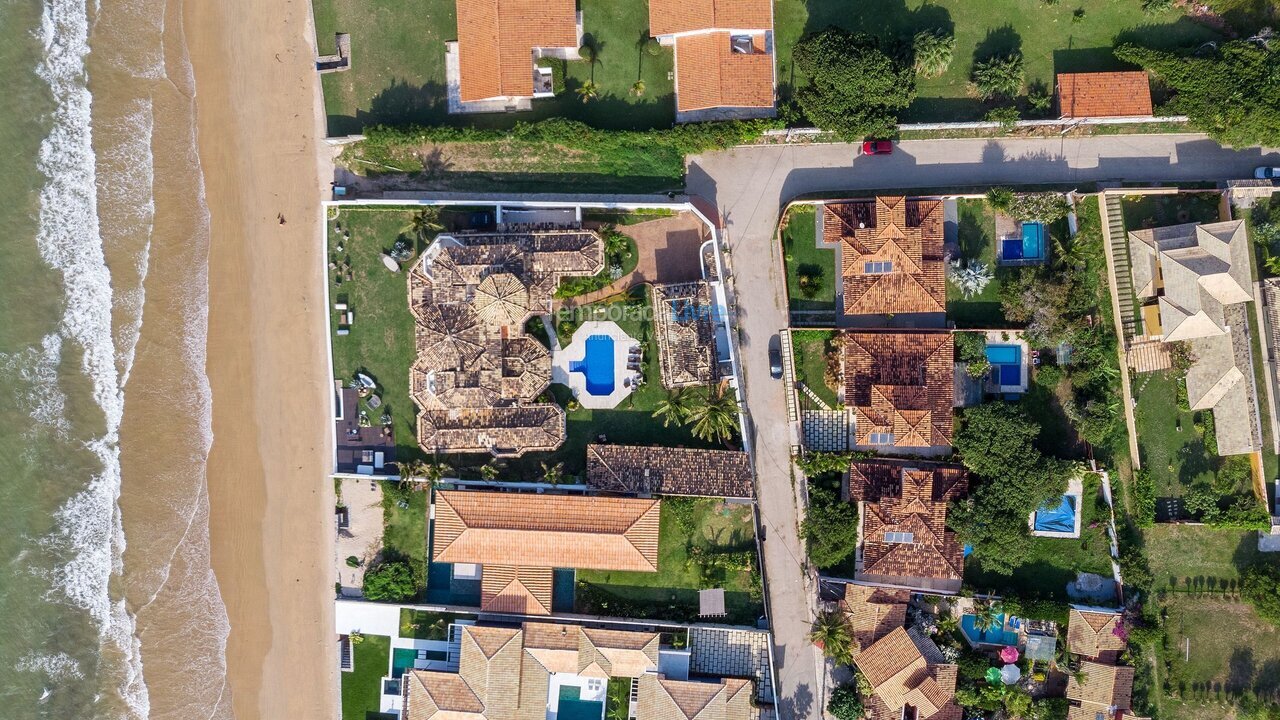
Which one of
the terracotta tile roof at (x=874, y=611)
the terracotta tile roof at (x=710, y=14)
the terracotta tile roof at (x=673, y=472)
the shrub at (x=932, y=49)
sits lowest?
the terracotta tile roof at (x=874, y=611)

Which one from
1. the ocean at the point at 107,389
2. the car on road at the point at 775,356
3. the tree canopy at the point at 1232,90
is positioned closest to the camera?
the tree canopy at the point at 1232,90

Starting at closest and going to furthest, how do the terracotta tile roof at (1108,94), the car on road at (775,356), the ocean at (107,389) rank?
the terracotta tile roof at (1108,94) < the car on road at (775,356) < the ocean at (107,389)

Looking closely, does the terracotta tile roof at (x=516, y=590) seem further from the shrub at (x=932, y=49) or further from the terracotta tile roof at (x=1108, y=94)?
the terracotta tile roof at (x=1108, y=94)

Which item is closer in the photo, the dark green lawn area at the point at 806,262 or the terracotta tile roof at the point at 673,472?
the terracotta tile roof at the point at 673,472

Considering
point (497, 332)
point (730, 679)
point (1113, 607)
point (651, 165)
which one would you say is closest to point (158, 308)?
point (497, 332)

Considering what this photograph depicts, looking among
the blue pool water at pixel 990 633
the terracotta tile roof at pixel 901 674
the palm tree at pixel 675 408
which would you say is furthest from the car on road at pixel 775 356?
the blue pool water at pixel 990 633

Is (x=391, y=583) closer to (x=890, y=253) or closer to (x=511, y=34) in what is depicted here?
(x=511, y=34)

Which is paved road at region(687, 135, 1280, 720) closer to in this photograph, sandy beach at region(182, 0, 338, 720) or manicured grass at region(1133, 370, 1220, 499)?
manicured grass at region(1133, 370, 1220, 499)

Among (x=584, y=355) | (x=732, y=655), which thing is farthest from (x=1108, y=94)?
(x=732, y=655)
